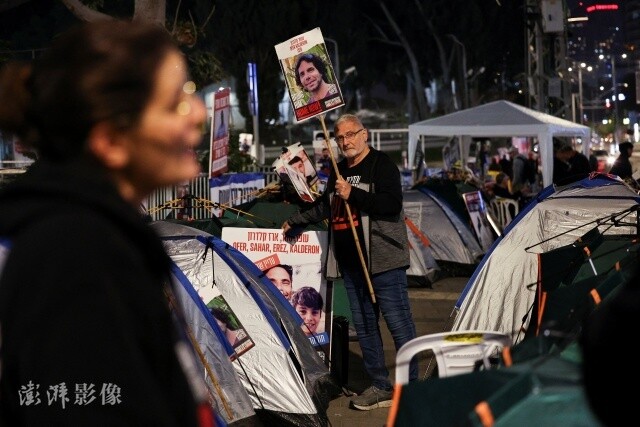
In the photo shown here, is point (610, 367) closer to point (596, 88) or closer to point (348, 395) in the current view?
point (348, 395)

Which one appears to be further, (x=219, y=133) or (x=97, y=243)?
(x=219, y=133)

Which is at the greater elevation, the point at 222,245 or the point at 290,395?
the point at 222,245

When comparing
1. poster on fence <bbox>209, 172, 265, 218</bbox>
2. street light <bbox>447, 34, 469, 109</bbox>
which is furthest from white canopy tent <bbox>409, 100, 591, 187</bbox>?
street light <bbox>447, 34, 469, 109</bbox>

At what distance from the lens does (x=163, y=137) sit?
1.85 metres

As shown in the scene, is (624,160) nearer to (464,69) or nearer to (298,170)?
(298,170)

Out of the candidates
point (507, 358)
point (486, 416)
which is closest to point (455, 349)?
point (507, 358)

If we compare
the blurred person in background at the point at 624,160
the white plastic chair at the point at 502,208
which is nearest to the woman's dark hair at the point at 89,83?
the white plastic chair at the point at 502,208

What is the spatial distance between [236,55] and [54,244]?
46474mm

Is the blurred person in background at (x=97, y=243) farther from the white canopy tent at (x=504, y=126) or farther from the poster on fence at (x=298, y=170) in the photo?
the white canopy tent at (x=504, y=126)

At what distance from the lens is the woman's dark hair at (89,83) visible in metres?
1.78

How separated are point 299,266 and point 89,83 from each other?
22.1 feet

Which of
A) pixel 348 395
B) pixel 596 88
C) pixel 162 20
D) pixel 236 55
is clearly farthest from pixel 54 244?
pixel 596 88

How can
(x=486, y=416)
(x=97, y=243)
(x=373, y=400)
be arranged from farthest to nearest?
1. (x=373, y=400)
2. (x=486, y=416)
3. (x=97, y=243)

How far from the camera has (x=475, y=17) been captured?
52469 mm
